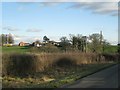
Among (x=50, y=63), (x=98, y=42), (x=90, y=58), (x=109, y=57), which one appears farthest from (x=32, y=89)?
(x=98, y=42)

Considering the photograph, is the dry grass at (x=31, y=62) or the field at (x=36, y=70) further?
the dry grass at (x=31, y=62)

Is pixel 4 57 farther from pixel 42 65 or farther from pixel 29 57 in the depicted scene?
pixel 42 65

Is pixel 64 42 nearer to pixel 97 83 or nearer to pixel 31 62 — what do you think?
pixel 31 62

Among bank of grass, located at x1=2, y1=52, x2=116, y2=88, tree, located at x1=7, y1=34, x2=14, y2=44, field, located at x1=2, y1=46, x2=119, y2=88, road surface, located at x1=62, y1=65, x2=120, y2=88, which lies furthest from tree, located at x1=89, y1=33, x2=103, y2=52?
road surface, located at x1=62, y1=65, x2=120, y2=88

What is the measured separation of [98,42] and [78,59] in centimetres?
4081

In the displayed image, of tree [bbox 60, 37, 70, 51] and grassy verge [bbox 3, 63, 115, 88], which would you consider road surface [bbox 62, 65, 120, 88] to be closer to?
grassy verge [bbox 3, 63, 115, 88]

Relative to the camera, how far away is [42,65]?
92.6ft

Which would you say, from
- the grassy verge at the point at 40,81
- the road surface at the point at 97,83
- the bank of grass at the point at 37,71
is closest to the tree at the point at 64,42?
the bank of grass at the point at 37,71

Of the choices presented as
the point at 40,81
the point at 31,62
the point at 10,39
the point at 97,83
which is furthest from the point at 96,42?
the point at 97,83

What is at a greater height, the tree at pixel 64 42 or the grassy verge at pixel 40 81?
the tree at pixel 64 42

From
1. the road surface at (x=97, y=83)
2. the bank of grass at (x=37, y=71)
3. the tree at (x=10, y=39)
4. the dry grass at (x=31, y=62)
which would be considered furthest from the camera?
the tree at (x=10, y=39)

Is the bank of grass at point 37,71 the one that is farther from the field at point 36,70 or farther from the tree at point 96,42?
the tree at point 96,42

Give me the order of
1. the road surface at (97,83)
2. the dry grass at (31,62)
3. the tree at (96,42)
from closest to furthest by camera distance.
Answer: the road surface at (97,83), the dry grass at (31,62), the tree at (96,42)

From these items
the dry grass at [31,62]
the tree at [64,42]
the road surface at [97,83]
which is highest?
the tree at [64,42]
